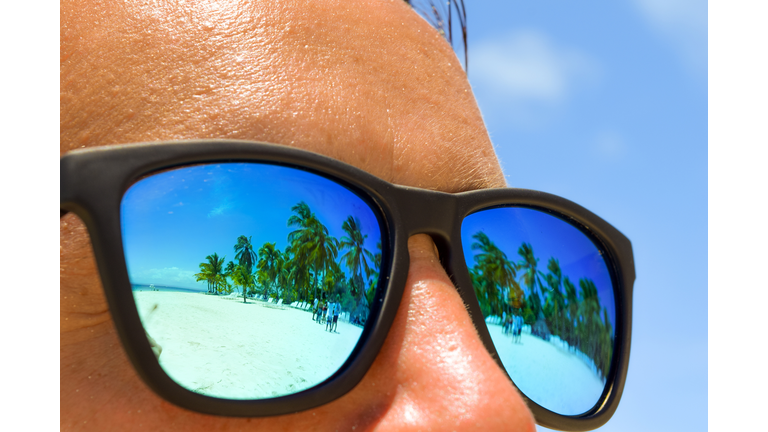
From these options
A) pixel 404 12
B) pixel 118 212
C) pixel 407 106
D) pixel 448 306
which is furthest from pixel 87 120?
pixel 404 12

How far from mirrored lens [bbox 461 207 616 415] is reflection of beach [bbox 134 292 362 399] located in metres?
0.46

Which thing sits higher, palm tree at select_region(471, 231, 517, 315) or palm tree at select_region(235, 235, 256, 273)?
palm tree at select_region(471, 231, 517, 315)

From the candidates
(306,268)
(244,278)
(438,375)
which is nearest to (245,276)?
(244,278)

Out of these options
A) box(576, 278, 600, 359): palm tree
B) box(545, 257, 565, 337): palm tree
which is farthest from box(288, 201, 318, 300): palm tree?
box(576, 278, 600, 359): palm tree

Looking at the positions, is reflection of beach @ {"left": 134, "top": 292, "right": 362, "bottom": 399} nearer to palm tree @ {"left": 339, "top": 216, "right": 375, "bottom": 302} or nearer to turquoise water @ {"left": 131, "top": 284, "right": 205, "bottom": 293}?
turquoise water @ {"left": 131, "top": 284, "right": 205, "bottom": 293}

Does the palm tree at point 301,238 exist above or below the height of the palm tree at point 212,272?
above

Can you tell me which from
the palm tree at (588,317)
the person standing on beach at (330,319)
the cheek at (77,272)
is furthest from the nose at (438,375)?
the palm tree at (588,317)

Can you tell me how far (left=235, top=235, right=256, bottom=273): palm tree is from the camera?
0.87m

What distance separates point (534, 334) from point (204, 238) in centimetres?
90

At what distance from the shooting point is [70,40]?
1021 millimetres

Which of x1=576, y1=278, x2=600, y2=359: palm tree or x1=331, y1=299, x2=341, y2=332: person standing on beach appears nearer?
x1=331, y1=299, x2=341, y2=332: person standing on beach

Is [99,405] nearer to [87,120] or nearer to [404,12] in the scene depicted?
[87,120]

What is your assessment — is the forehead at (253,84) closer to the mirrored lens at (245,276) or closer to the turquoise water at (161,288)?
the mirrored lens at (245,276)

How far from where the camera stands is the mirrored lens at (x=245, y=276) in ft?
2.69
